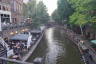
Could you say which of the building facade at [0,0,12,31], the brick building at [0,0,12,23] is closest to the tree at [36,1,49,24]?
the building facade at [0,0,12,31]

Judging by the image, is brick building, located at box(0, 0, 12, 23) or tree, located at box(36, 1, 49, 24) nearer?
brick building, located at box(0, 0, 12, 23)

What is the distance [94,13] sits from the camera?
1115 inches

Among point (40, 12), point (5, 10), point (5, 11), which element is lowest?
point (5, 11)

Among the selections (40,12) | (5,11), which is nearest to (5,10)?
(5,11)

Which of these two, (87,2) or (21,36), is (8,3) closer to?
(21,36)

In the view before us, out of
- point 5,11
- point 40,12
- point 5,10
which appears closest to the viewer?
point 5,11

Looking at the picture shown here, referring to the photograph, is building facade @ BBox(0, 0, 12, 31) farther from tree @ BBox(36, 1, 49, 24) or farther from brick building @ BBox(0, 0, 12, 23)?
tree @ BBox(36, 1, 49, 24)

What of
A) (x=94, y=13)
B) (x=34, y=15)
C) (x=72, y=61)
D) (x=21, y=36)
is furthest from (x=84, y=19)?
(x=34, y=15)

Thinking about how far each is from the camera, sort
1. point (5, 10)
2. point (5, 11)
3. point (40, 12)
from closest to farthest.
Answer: point (5, 11), point (5, 10), point (40, 12)

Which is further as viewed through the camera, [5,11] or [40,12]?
[40,12]

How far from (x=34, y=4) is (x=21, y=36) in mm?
33516

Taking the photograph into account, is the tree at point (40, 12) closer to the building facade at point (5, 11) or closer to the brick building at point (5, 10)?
the building facade at point (5, 11)

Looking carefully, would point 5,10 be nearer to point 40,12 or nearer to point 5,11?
point 5,11

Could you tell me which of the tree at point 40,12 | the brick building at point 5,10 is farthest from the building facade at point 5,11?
the tree at point 40,12
